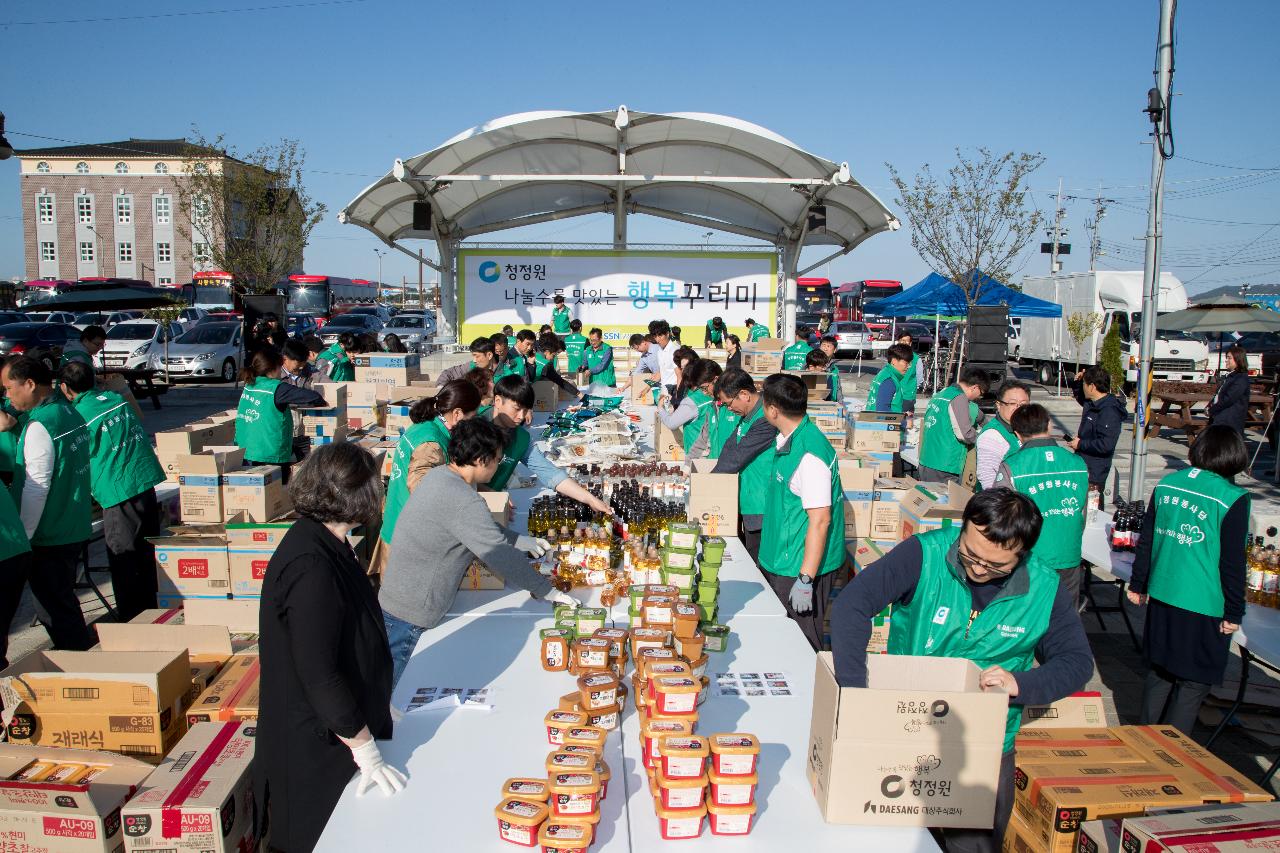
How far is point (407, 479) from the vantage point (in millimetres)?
4324

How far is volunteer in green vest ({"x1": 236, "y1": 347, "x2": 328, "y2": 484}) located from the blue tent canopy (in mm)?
12676

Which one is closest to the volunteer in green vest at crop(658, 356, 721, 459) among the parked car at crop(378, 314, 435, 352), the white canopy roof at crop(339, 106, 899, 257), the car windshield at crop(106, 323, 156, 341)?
the white canopy roof at crop(339, 106, 899, 257)

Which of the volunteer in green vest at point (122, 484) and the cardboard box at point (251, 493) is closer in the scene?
the volunteer in green vest at point (122, 484)

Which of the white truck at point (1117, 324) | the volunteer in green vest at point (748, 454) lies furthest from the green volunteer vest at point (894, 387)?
the white truck at point (1117, 324)

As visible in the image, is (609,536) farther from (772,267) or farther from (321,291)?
(321,291)

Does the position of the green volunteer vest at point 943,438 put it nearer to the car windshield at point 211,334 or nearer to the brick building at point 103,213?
the car windshield at point 211,334

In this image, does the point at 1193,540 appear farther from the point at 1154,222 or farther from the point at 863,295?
the point at 863,295

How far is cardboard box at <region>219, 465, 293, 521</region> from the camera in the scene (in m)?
5.80

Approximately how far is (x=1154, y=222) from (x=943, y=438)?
10.6ft

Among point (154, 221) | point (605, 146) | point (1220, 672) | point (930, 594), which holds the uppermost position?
point (154, 221)

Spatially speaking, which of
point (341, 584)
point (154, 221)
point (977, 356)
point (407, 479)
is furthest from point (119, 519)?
point (154, 221)

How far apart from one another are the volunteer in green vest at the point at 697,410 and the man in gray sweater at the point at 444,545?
3.43 metres

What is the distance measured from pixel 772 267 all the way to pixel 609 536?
1198 cm

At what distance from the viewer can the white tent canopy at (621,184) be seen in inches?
458
